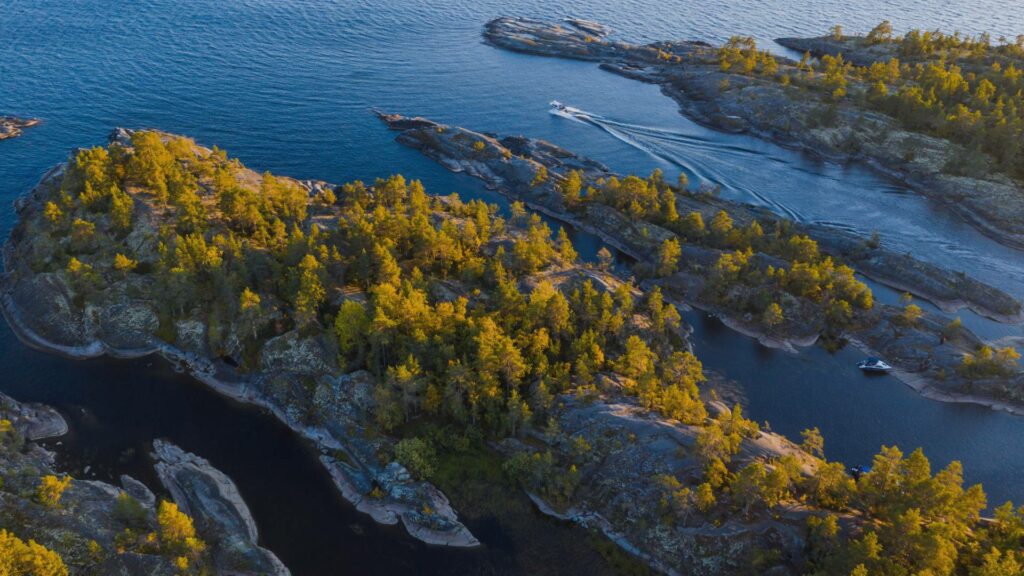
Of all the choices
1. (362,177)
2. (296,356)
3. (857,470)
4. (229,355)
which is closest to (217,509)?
(296,356)

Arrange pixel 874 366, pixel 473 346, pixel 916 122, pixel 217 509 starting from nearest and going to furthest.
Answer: pixel 217 509
pixel 473 346
pixel 874 366
pixel 916 122

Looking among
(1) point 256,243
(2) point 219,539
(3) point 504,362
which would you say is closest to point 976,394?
(3) point 504,362

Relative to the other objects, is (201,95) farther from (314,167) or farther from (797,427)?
(797,427)

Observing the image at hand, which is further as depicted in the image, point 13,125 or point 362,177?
point 13,125

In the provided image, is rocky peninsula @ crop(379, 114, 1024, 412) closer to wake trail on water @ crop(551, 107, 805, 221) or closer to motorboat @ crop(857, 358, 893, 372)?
motorboat @ crop(857, 358, 893, 372)

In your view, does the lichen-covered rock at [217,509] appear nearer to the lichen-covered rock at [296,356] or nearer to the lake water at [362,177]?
the lake water at [362,177]

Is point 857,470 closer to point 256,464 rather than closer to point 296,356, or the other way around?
point 296,356
